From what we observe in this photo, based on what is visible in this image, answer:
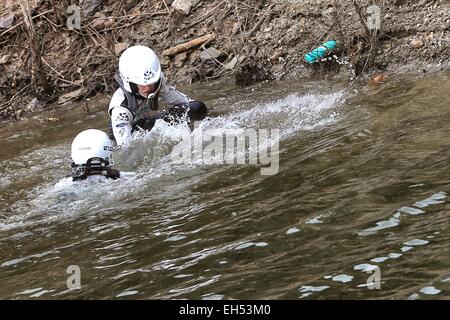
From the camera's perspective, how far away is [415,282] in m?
4.26

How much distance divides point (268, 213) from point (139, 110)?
140 inches

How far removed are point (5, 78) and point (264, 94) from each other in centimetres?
566

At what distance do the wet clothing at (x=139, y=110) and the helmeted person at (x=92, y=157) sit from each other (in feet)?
2.31

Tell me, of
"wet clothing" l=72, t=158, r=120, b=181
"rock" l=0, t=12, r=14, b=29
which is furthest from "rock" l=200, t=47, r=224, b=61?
"wet clothing" l=72, t=158, r=120, b=181

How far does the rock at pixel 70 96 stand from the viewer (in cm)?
1306

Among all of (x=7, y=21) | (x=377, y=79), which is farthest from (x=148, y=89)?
(x=7, y=21)

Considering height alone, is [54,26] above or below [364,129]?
above

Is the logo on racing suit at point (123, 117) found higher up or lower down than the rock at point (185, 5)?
lower down

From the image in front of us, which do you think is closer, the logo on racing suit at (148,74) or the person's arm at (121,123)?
the person's arm at (121,123)

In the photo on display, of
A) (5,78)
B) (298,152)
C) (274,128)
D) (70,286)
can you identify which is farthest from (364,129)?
(5,78)

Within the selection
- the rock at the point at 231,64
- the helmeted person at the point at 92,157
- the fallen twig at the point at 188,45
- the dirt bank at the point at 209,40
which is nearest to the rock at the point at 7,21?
the dirt bank at the point at 209,40

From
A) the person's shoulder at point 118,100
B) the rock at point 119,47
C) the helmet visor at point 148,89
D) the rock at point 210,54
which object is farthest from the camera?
the rock at point 119,47

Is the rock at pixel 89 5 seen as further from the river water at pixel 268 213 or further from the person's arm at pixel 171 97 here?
the person's arm at pixel 171 97
